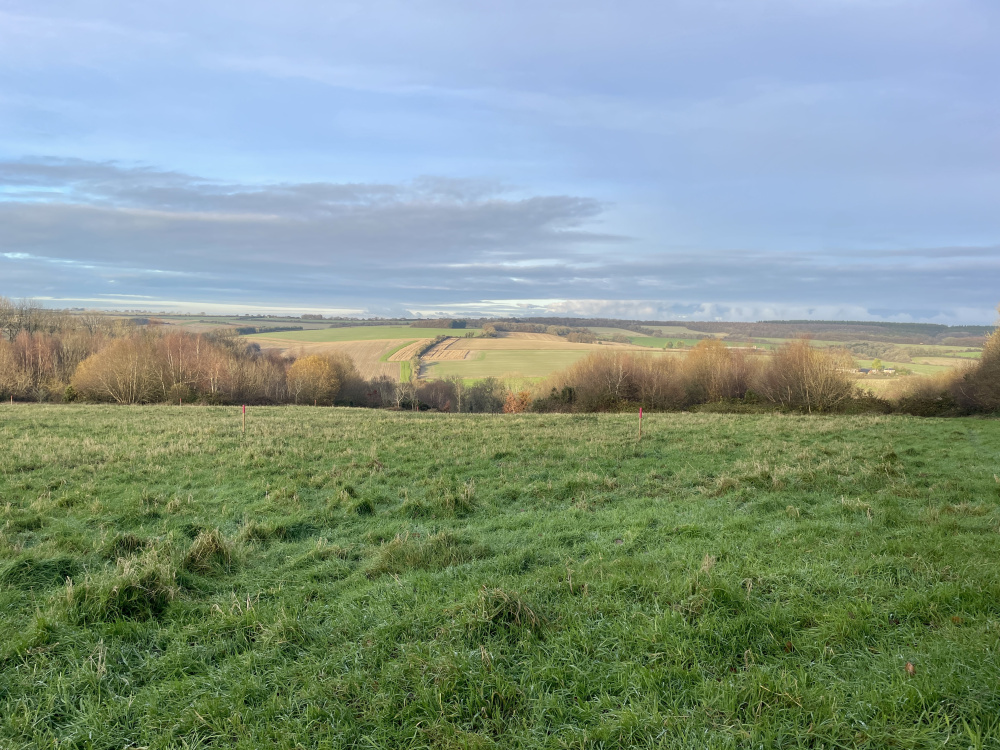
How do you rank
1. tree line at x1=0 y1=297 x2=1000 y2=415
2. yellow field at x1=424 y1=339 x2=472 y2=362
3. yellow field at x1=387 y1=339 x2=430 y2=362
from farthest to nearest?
yellow field at x1=424 y1=339 x2=472 y2=362
yellow field at x1=387 y1=339 x2=430 y2=362
tree line at x1=0 y1=297 x2=1000 y2=415

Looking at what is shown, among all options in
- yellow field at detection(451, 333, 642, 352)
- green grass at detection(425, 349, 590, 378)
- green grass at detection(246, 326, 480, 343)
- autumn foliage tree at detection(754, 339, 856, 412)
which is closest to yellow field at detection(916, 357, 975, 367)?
autumn foliage tree at detection(754, 339, 856, 412)

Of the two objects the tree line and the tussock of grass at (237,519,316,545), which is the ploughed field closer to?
the tussock of grass at (237,519,316,545)

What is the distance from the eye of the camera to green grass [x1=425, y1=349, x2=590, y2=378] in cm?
8006

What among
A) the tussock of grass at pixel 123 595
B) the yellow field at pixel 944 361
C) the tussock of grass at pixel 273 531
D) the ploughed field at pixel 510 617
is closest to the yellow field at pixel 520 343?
the yellow field at pixel 944 361

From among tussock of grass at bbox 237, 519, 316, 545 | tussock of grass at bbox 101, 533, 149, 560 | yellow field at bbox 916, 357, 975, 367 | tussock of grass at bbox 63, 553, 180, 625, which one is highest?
yellow field at bbox 916, 357, 975, 367

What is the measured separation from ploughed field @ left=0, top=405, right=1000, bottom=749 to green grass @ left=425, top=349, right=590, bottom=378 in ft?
222

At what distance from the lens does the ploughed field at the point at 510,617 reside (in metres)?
3.36

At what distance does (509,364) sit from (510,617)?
83215 mm

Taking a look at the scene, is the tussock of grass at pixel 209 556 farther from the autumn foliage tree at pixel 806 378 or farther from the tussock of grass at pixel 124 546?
the autumn foliage tree at pixel 806 378

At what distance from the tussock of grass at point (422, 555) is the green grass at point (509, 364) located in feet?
227

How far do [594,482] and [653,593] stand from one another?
243 inches

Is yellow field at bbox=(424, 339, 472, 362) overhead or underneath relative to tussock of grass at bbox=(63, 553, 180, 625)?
overhead

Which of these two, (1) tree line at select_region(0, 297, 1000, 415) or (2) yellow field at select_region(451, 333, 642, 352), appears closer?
(1) tree line at select_region(0, 297, 1000, 415)

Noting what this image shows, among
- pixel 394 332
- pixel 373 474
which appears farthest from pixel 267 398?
pixel 394 332
